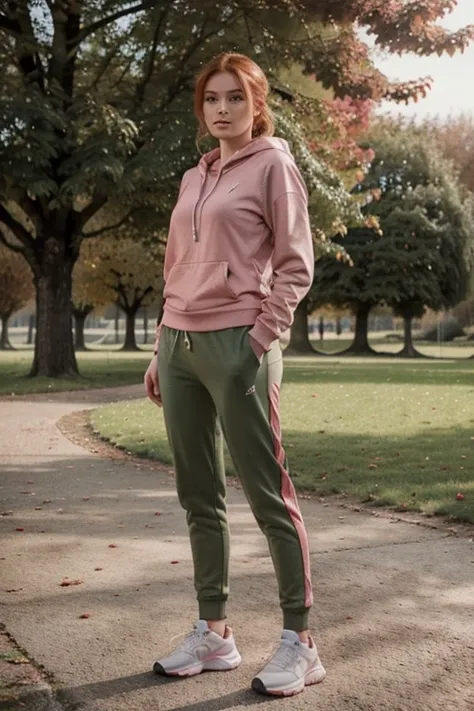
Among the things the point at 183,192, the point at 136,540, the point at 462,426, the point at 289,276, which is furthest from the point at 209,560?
the point at 462,426

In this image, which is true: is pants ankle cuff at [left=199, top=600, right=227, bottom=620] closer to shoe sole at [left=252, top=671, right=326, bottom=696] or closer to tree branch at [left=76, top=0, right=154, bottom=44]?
shoe sole at [left=252, top=671, right=326, bottom=696]

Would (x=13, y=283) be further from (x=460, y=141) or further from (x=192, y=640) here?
(x=192, y=640)

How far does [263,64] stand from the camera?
795 inches

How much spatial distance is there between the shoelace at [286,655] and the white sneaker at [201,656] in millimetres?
250

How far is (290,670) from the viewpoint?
3307 millimetres

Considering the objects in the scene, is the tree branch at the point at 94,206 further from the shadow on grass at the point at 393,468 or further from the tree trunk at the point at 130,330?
the tree trunk at the point at 130,330

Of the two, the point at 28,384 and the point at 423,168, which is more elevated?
the point at 423,168

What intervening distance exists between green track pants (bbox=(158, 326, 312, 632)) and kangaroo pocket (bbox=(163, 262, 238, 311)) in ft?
0.32

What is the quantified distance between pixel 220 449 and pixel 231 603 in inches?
40.9

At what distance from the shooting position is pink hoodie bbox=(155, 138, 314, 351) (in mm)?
3307

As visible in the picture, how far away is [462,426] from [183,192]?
9.53 m

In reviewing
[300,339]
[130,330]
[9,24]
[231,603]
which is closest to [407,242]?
[300,339]

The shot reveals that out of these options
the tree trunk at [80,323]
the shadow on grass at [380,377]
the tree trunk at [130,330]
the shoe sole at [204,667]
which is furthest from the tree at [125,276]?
the shoe sole at [204,667]

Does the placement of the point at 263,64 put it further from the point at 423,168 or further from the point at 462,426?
the point at 423,168
